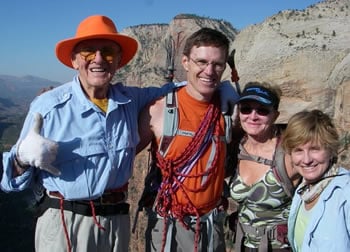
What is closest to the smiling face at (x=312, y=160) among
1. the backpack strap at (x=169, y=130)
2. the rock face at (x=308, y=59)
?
the backpack strap at (x=169, y=130)

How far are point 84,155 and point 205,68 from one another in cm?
118

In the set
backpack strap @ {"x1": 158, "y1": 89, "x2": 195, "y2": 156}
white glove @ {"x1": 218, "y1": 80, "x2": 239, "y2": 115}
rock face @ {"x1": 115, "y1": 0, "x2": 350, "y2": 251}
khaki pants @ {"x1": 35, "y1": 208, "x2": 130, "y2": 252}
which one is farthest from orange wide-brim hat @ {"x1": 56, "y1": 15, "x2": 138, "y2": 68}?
rock face @ {"x1": 115, "y1": 0, "x2": 350, "y2": 251}

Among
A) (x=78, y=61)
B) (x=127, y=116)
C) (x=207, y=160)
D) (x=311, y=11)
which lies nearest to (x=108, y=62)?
(x=78, y=61)

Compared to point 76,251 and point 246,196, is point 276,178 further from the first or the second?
point 76,251

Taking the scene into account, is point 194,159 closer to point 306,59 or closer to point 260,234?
point 260,234

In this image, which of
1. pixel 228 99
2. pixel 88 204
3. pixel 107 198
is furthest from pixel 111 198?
pixel 228 99

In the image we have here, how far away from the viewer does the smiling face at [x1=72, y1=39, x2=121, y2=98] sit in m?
3.30

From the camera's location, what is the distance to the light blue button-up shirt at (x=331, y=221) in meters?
2.40

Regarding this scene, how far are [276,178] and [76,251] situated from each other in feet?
5.19

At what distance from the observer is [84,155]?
321 cm

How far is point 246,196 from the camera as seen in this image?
11.6 ft

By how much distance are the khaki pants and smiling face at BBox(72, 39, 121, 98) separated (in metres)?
0.91

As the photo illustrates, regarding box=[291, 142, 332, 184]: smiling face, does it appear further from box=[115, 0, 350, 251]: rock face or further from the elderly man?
box=[115, 0, 350, 251]: rock face

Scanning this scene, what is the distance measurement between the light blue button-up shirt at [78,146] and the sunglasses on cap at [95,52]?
0.20 metres
